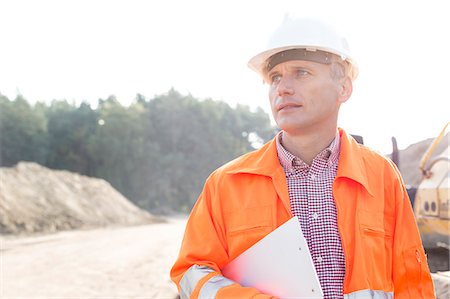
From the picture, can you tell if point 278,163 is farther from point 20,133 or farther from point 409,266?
point 20,133

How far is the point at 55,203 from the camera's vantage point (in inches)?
754

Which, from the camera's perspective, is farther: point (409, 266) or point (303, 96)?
point (303, 96)

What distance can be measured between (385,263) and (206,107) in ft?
136

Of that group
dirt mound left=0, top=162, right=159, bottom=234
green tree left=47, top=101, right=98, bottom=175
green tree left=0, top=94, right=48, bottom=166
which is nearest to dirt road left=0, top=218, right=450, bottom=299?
dirt mound left=0, top=162, right=159, bottom=234

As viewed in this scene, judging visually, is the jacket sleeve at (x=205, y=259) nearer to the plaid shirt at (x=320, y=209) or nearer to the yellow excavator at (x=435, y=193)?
the plaid shirt at (x=320, y=209)

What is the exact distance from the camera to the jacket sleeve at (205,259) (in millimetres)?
1705

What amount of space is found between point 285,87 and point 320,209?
0.48m

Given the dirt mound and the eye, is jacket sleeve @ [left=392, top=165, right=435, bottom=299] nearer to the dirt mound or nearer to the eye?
the eye

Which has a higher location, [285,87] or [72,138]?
[72,138]

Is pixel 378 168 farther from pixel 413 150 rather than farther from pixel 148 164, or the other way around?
pixel 148 164

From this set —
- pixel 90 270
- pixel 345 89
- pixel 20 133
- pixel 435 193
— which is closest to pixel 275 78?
pixel 345 89

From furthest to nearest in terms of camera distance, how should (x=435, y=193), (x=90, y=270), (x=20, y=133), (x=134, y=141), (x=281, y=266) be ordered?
(x=134, y=141) < (x=20, y=133) < (x=90, y=270) < (x=435, y=193) < (x=281, y=266)

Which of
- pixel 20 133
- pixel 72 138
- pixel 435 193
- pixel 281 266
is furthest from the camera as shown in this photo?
pixel 72 138

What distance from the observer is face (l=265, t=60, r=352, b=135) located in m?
1.92
